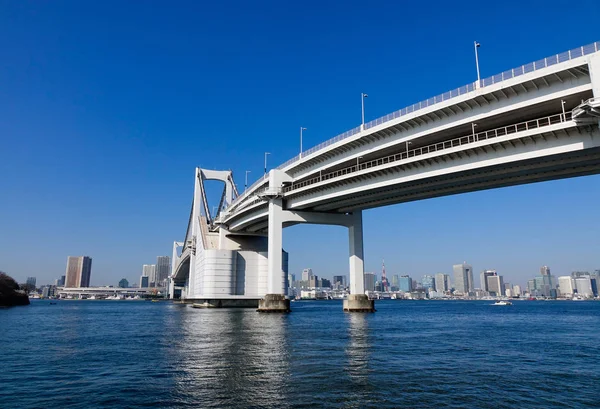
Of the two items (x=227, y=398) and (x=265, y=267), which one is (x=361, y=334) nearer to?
(x=227, y=398)

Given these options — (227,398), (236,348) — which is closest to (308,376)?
(227,398)

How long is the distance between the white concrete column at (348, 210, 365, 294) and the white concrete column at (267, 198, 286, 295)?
10.6 m

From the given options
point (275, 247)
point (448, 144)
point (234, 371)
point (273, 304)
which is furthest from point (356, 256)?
point (234, 371)

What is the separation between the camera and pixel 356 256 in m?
62.2

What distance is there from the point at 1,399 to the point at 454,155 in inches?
1370

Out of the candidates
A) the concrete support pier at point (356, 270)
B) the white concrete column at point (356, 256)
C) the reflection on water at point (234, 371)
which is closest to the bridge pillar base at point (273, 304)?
the concrete support pier at point (356, 270)

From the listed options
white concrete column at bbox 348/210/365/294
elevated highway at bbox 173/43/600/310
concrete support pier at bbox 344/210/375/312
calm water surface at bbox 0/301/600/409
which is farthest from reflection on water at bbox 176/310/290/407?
concrete support pier at bbox 344/210/375/312

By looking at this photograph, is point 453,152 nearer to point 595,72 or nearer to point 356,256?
point 595,72

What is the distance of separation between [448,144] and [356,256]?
25.4 meters

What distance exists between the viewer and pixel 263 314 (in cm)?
5994

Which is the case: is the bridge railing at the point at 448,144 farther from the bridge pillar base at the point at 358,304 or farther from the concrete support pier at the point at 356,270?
the bridge pillar base at the point at 358,304

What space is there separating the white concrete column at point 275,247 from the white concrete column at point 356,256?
10.6 meters

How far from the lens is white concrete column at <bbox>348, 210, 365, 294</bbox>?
61.7 meters

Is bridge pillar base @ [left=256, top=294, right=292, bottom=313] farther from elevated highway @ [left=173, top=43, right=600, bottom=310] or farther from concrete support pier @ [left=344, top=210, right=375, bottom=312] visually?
concrete support pier @ [left=344, top=210, right=375, bottom=312]
